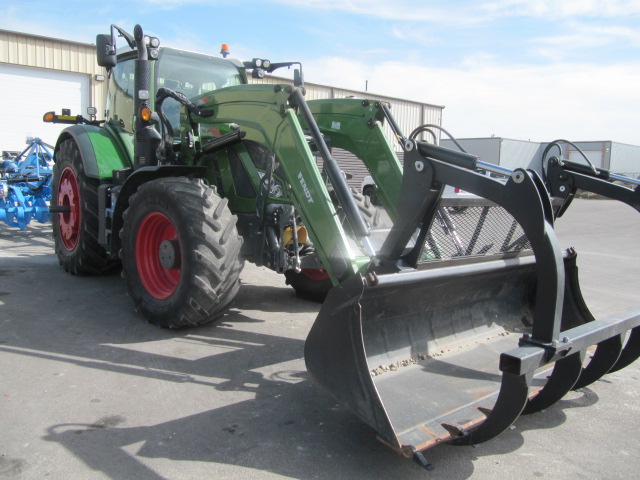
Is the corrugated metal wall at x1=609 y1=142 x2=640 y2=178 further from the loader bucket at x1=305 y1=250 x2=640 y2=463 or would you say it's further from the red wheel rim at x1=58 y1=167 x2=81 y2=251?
the loader bucket at x1=305 y1=250 x2=640 y2=463

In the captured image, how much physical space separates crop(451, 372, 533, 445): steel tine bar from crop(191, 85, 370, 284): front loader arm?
4.22 ft

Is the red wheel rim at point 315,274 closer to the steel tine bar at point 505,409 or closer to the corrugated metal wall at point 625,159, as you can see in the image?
the steel tine bar at point 505,409

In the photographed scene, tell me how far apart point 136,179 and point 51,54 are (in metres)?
12.1

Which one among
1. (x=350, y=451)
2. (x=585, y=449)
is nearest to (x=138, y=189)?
(x=350, y=451)

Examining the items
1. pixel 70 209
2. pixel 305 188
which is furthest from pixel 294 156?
pixel 70 209

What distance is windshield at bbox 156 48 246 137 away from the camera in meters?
5.67

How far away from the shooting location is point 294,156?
4078 millimetres

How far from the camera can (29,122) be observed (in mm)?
15117

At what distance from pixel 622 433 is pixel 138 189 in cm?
394

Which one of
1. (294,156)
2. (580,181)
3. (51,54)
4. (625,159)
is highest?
(51,54)

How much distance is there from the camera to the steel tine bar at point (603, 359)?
128 inches

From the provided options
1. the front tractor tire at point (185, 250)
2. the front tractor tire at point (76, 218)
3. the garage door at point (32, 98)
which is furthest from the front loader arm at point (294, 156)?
the garage door at point (32, 98)

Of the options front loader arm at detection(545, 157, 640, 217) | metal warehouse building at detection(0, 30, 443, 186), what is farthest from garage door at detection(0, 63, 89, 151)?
front loader arm at detection(545, 157, 640, 217)

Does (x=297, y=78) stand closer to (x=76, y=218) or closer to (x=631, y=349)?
(x=76, y=218)
